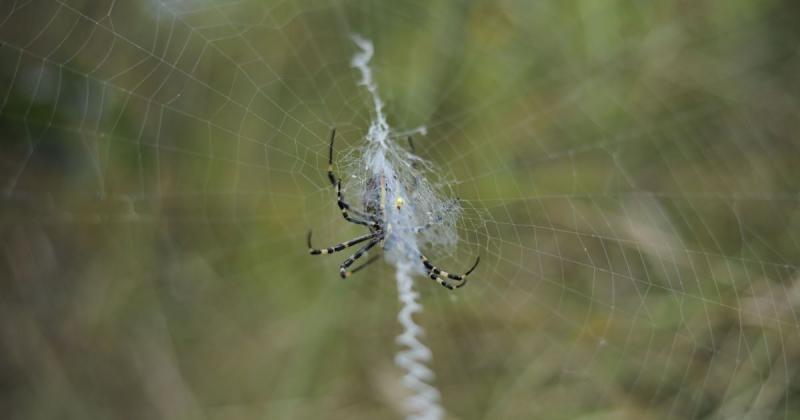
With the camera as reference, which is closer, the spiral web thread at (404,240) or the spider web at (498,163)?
the spiral web thread at (404,240)

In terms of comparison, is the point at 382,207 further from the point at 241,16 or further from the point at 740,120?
the point at 740,120

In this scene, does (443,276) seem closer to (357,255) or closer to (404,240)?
(404,240)

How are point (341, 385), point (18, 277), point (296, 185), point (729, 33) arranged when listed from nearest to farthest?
point (729, 33), point (296, 185), point (341, 385), point (18, 277)

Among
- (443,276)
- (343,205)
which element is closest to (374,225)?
(343,205)

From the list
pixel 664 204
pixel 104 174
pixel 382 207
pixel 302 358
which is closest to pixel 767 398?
pixel 664 204

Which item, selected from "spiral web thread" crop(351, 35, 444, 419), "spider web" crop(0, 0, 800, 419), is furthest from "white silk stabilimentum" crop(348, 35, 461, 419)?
"spider web" crop(0, 0, 800, 419)

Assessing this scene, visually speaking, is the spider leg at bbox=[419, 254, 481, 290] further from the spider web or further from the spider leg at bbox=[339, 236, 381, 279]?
the spider leg at bbox=[339, 236, 381, 279]

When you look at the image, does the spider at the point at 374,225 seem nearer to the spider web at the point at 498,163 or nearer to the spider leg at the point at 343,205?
the spider leg at the point at 343,205

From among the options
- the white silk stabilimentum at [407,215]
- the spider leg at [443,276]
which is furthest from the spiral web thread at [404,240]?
the spider leg at [443,276]
